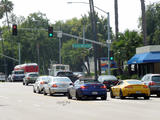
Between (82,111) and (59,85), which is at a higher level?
(59,85)

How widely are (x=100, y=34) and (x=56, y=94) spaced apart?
80.5 metres

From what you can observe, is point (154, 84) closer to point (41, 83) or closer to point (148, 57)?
point (41, 83)

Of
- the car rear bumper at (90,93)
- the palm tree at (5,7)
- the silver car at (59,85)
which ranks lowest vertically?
the car rear bumper at (90,93)

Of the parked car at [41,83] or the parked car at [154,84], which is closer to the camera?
the parked car at [154,84]

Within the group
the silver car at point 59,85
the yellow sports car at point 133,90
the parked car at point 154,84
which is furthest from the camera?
the silver car at point 59,85

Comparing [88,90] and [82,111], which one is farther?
[88,90]

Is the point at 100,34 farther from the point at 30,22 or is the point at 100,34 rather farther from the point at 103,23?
the point at 30,22

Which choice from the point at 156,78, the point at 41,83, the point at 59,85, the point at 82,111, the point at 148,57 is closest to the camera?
the point at 82,111

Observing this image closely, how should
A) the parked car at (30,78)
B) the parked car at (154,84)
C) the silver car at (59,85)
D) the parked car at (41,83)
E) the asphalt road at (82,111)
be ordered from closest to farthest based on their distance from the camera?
the asphalt road at (82,111)
the parked car at (154,84)
the silver car at (59,85)
the parked car at (41,83)
the parked car at (30,78)

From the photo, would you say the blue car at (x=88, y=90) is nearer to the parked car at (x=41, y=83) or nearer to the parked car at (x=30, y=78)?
the parked car at (x=41, y=83)

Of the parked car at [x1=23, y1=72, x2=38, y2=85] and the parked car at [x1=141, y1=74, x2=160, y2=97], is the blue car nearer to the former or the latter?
the parked car at [x1=141, y1=74, x2=160, y2=97]

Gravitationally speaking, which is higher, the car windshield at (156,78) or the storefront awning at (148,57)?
the storefront awning at (148,57)

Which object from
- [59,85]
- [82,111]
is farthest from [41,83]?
[82,111]

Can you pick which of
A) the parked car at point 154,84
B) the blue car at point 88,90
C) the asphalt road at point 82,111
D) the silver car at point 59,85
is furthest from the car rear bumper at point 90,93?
the silver car at point 59,85
